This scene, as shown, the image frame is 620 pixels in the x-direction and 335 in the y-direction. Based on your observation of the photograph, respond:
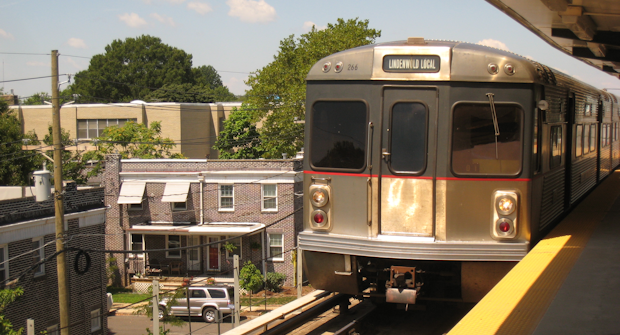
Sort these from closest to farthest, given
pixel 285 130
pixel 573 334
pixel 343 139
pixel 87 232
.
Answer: pixel 573 334
pixel 343 139
pixel 87 232
pixel 285 130

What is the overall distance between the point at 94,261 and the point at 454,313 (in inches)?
616

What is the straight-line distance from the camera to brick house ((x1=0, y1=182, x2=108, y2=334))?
1667 centimetres

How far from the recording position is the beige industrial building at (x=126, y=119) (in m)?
51.5

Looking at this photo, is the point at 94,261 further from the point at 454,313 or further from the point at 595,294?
the point at 595,294

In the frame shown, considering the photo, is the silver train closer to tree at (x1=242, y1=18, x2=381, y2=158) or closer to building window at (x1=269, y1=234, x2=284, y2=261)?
building window at (x1=269, y1=234, x2=284, y2=261)

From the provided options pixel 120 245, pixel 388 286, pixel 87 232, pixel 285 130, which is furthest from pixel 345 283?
pixel 285 130

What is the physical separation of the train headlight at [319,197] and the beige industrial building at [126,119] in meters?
45.5

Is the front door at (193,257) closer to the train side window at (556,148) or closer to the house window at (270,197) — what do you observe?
the house window at (270,197)

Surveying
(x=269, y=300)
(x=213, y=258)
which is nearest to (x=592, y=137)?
(x=269, y=300)

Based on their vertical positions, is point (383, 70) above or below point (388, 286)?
above

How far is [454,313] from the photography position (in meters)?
8.20

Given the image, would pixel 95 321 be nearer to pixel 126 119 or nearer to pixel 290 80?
pixel 290 80

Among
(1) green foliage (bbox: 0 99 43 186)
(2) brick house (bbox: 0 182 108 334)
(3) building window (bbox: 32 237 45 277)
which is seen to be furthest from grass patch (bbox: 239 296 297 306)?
(1) green foliage (bbox: 0 99 43 186)

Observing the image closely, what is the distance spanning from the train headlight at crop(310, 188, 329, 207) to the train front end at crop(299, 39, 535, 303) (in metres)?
0.01
